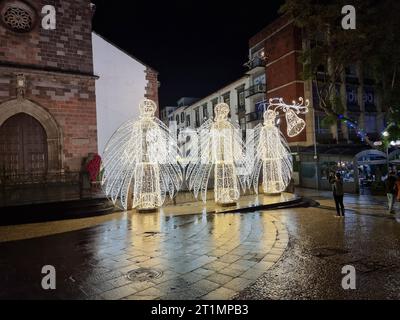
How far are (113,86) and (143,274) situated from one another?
13.9 m

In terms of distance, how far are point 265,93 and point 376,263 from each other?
964 inches

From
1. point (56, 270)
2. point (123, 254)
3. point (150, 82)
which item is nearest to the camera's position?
point (56, 270)

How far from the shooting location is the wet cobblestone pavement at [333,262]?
4.30 metres

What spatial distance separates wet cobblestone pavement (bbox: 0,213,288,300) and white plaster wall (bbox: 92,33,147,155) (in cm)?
877

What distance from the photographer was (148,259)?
5809 millimetres

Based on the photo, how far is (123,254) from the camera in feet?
20.3

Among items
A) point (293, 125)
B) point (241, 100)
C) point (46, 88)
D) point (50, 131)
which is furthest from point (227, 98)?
point (50, 131)

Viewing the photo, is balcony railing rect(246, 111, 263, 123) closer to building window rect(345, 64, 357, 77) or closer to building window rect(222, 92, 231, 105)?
building window rect(222, 92, 231, 105)

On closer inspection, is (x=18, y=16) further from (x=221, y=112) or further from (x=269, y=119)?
(x=269, y=119)

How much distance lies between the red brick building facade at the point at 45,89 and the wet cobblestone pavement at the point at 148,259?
7652 mm

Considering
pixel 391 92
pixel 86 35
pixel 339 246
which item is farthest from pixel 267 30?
pixel 339 246

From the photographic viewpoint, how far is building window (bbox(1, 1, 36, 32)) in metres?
14.1

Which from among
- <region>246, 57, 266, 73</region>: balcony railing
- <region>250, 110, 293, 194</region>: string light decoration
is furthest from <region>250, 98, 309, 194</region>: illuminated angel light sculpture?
<region>246, 57, 266, 73</region>: balcony railing
